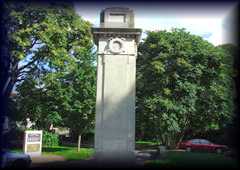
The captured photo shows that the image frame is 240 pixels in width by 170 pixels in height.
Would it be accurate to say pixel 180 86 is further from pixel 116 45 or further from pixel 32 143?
pixel 116 45

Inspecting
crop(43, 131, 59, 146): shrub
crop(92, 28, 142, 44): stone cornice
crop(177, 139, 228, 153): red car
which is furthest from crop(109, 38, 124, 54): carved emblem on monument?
crop(43, 131, 59, 146): shrub

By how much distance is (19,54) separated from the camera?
19969 mm

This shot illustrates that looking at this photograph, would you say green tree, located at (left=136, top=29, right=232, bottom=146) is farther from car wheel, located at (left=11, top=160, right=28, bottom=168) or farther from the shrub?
car wheel, located at (left=11, top=160, right=28, bottom=168)

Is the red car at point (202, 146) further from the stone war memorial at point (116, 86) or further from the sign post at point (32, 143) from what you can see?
the stone war memorial at point (116, 86)

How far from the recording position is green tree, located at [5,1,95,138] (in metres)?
20.6

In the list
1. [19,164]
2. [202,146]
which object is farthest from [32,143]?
[202,146]

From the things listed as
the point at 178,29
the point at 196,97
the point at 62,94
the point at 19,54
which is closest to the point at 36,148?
the point at 62,94

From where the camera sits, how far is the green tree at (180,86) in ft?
84.7

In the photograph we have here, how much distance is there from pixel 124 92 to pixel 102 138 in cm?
213

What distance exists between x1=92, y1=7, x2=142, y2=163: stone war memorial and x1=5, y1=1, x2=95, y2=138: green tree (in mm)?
6206

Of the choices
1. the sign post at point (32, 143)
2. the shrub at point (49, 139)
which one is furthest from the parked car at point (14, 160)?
the shrub at point (49, 139)

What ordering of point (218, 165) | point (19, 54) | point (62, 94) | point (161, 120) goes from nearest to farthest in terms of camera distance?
point (218, 165) < point (19, 54) < point (62, 94) < point (161, 120)

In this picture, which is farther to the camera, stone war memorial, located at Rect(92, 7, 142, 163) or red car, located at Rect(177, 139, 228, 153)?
red car, located at Rect(177, 139, 228, 153)

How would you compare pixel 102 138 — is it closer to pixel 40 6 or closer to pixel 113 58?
pixel 113 58
